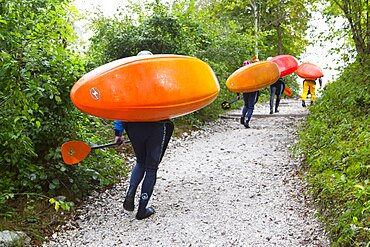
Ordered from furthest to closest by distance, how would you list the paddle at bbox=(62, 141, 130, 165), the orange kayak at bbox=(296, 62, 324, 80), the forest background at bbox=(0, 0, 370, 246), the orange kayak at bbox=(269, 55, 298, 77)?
1. the orange kayak at bbox=(296, 62, 324, 80)
2. the orange kayak at bbox=(269, 55, 298, 77)
3. the paddle at bbox=(62, 141, 130, 165)
4. the forest background at bbox=(0, 0, 370, 246)

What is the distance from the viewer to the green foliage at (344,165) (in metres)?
2.95

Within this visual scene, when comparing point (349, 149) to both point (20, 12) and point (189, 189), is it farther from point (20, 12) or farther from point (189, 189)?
point (20, 12)

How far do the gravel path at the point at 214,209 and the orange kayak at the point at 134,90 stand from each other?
1.16 meters

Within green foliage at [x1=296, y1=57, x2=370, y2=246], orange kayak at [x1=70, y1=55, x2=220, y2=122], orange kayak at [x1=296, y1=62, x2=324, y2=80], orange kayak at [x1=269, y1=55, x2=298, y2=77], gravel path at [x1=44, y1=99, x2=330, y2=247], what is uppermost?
orange kayak at [x1=70, y1=55, x2=220, y2=122]

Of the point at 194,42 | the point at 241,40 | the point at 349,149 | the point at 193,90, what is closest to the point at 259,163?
the point at 349,149

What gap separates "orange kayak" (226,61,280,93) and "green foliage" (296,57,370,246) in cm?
203

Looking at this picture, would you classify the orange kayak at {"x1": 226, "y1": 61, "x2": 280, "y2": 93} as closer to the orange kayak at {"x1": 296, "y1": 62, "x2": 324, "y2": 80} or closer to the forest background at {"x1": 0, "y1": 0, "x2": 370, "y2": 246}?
the forest background at {"x1": 0, "y1": 0, "x2": 370, "y2": 246}

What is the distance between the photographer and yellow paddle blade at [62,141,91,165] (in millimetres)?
4371

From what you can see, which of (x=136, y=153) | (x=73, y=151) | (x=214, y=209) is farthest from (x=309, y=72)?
(x=73, y=151)

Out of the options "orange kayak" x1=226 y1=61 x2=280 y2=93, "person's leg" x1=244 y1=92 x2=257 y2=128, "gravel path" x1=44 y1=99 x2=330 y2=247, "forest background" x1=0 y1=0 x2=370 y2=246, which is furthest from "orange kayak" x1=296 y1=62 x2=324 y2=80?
"gravel path" x1=44 y1=99 x2=330 y2=247

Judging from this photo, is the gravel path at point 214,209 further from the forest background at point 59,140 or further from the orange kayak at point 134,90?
the orange kayak at point 134,90

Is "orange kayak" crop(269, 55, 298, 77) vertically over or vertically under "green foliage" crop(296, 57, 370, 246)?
under

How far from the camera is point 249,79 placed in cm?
916

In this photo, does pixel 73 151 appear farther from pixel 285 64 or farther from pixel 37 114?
pixel 285 64
